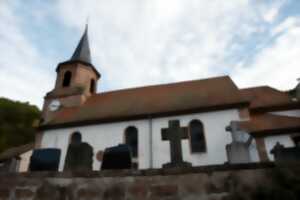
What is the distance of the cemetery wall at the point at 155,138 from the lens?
11.5 meters

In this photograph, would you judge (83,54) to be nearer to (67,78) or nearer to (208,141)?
(67,78)

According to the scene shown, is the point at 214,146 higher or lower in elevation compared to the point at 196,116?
lower

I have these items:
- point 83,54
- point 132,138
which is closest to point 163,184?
point 132,138

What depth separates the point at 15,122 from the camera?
1228 inches

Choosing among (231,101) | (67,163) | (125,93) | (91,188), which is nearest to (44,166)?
(67,163)

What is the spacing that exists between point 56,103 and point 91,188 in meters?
15.9

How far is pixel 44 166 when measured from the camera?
12.7 ft

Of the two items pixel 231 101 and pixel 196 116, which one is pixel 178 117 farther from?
pixel 231 101

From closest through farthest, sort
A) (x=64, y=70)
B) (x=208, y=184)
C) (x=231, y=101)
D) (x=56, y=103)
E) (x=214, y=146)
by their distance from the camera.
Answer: (x=208, y=184) < (x=214, y=146) < (x=231, y=101) < (x=56, y=103) < (x=64, y=70)

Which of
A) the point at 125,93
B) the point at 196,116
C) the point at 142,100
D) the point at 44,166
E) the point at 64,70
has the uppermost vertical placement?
the point at 64,70

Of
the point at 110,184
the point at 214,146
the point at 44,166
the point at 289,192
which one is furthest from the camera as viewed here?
the point at 214,146

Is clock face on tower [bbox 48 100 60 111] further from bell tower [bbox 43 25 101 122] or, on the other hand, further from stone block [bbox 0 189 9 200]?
stone block [bbox 0 189 9 200]

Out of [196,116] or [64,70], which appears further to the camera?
[64,70]

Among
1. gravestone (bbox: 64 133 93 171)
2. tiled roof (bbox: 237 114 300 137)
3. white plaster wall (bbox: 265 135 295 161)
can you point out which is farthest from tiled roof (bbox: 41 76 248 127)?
gravestone (bbox: 64 133 93 171)
